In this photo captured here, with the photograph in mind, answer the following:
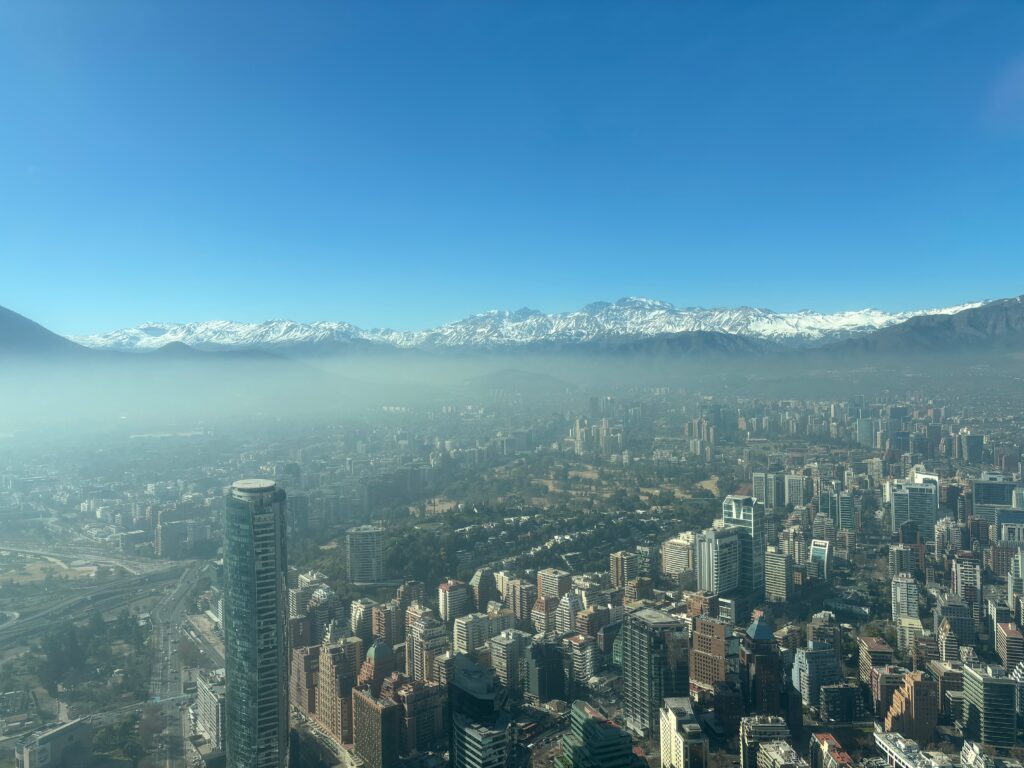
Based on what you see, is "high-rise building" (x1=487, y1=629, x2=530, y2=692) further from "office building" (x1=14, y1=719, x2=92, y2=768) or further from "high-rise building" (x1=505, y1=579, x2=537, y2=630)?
"office building" (x1=14, y1=719, x2=92, y2=768)

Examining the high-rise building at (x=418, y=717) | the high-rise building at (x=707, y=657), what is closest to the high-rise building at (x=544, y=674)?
the high-rise building at (x=418, y=717)

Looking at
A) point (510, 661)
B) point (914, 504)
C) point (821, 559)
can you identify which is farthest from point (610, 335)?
point (510, 661)

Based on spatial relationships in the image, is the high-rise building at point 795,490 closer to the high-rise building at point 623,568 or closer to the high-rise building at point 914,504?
the high-rise building at point 914,504

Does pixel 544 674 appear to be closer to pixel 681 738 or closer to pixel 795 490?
pixel 681 738

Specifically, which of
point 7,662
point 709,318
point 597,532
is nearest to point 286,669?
point 7,662

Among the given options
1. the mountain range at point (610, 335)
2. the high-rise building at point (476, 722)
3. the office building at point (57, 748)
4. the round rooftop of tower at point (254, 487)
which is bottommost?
the office building at point (57, 748)
